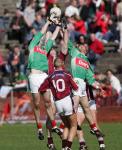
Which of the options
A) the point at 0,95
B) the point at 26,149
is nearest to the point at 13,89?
the point at 0,95

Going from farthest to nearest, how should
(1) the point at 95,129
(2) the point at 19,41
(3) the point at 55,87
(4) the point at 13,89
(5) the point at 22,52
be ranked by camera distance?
(2) the point at 19,41, (5) the point at 22,52, (4) the point at 13,89, (1) the point at 95,129, (3) the point at 55,87

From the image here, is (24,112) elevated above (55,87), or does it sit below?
below

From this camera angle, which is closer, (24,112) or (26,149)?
(26,149)

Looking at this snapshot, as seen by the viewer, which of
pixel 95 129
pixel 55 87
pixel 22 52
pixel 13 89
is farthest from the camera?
pixel 22 52

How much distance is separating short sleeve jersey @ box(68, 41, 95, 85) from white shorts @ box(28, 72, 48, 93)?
2.96ft

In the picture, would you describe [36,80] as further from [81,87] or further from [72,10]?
[72,10]

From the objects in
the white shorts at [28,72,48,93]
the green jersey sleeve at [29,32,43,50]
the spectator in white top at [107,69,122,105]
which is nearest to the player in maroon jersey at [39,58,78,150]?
the green jersey sleeve at [29,32,43,50]

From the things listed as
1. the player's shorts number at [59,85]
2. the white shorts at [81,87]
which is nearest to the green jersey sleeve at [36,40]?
the white shorts at [81,87]

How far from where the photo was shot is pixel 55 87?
1842cm

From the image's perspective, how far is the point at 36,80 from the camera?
21094 mm

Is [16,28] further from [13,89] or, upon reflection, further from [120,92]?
[120,92]

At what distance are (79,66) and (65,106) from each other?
201cm

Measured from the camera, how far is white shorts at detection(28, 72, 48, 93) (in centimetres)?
2105

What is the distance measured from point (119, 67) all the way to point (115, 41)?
1084mm
